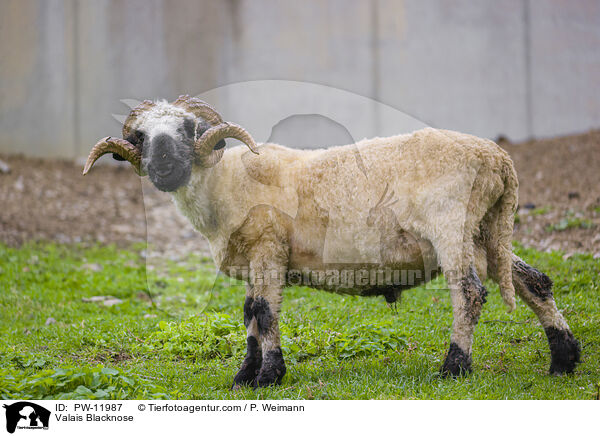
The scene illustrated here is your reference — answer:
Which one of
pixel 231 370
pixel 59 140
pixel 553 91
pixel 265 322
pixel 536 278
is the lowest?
pixel 231 370

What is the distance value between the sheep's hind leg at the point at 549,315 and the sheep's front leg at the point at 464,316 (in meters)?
0.51

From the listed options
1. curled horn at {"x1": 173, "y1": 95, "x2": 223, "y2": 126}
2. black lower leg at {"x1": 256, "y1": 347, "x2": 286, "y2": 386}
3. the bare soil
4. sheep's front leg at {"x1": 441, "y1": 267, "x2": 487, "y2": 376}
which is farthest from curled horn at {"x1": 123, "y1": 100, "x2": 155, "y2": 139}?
the bare soil

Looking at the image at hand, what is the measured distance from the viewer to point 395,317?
20.9 feet

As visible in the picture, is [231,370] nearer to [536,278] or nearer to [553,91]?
[536,278]

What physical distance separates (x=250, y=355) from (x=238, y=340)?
915mm

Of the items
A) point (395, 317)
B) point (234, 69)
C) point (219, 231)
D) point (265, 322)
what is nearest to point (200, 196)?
point (219, 231)

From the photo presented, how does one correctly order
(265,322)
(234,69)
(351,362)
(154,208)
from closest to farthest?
(265,322), (351,362), (154,208), (234,69)

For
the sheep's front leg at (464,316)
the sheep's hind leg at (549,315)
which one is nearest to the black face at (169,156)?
the sheep's front leg at (464,316)

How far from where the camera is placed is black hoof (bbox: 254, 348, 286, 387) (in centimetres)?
449

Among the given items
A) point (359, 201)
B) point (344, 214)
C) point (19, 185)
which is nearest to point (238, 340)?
point (344, 214)

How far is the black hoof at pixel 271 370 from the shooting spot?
449cm

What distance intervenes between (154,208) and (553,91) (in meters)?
8.08
